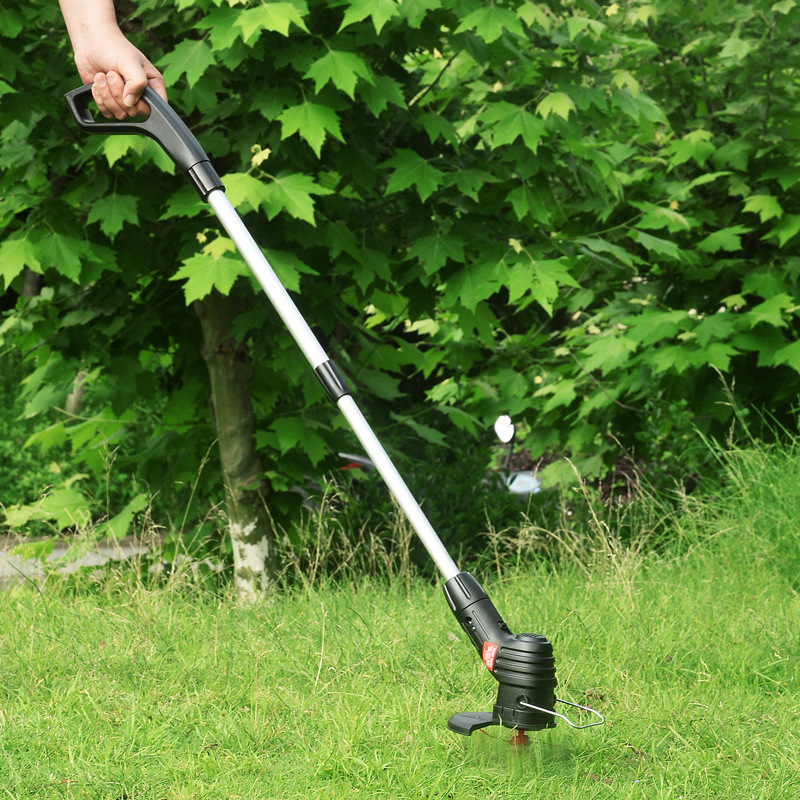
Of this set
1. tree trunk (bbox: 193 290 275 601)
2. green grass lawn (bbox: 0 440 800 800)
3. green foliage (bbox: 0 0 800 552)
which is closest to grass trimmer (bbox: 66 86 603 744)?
green grass lawn (bbox: 0 440 800 800)

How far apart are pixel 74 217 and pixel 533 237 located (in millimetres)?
2050

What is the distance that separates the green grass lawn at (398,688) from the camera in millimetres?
2389

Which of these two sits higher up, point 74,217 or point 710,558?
point 74,217

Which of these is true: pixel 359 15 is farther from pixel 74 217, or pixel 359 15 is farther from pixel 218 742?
pixel 218 742

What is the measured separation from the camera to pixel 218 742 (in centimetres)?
262

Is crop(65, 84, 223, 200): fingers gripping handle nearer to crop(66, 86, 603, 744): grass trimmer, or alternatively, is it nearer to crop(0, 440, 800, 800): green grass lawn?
crop(66, 86, 603, 744): grass trimmer

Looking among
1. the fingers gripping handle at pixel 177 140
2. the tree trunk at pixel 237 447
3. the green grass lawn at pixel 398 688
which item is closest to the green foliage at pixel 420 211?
the tree trunk at pixel 237 447

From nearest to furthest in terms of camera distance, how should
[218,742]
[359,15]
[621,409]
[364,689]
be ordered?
[218,742], [364,689], [359,15], [621,409]

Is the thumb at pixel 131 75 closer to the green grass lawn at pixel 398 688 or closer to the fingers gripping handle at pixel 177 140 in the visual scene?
the fingers gripping handle at pixel 177 140

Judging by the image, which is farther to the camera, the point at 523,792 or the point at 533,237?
the point at 533,237

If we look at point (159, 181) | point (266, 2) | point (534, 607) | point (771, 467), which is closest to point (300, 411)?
point (159, 181)

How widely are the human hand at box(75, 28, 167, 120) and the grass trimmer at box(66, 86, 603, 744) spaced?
47 millimetres

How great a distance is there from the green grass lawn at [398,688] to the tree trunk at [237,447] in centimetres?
40

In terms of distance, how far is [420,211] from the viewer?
4.30 m
